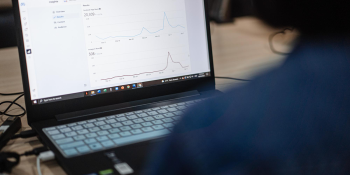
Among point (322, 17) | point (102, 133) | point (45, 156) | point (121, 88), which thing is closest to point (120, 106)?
point (121, 88)

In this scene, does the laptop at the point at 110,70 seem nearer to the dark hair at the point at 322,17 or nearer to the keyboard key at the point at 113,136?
the keyboard key at the point at 113,136

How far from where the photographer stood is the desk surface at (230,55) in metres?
1.04

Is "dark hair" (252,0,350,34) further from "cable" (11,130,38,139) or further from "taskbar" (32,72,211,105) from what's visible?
"cable" (11,130,38,139)

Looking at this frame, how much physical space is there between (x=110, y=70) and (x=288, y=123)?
557 mm

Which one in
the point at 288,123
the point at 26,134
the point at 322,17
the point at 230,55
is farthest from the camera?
the point at 230,55

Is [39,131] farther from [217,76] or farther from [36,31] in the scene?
[217,76]

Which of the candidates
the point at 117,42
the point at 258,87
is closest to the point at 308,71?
the point at 258,87

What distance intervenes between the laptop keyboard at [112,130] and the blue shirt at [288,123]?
33 cm

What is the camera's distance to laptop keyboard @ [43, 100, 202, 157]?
2.07 ft

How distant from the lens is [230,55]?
133 centimetres

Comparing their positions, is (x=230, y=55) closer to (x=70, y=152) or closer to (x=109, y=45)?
(x=109, y=45)

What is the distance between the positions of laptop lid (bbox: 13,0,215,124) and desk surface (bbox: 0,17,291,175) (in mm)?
119

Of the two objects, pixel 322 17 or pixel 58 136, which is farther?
pixel 58 136

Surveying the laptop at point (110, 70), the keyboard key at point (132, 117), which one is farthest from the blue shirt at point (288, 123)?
the keyboard key at point (132, 117)
